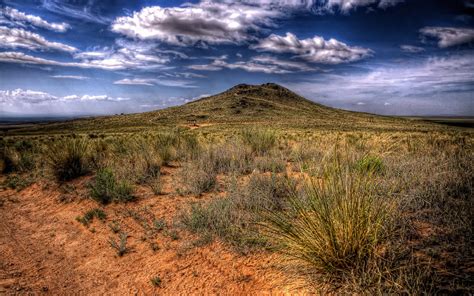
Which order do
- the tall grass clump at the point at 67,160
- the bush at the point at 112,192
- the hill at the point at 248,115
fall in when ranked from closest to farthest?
the bush at the point at 112,192 < the tall grass clump at the point at 67,160 < the hill at the point at 248,115

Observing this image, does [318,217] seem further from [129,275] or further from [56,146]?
[56,146]

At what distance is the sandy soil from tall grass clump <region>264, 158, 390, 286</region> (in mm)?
455

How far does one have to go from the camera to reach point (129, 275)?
354 cm

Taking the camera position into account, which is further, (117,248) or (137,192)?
(137,192)

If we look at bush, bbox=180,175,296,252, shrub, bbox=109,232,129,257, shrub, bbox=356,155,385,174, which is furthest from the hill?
shrub, bbox=356,155,385,174

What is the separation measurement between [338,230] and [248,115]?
74.4 meters

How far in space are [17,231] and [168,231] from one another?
3.19 meters

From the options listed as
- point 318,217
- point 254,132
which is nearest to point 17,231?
point 318,217

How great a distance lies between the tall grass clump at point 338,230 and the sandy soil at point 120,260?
0.46 m

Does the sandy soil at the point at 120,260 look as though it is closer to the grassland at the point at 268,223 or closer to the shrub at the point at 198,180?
the grassland at the point at 268,223

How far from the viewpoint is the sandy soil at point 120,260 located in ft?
10.3

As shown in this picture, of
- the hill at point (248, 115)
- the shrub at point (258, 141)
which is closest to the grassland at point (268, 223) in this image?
the shrub at point (258, 141)

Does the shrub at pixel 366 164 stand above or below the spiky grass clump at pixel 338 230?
above

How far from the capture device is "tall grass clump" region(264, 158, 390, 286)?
2.42 metres
